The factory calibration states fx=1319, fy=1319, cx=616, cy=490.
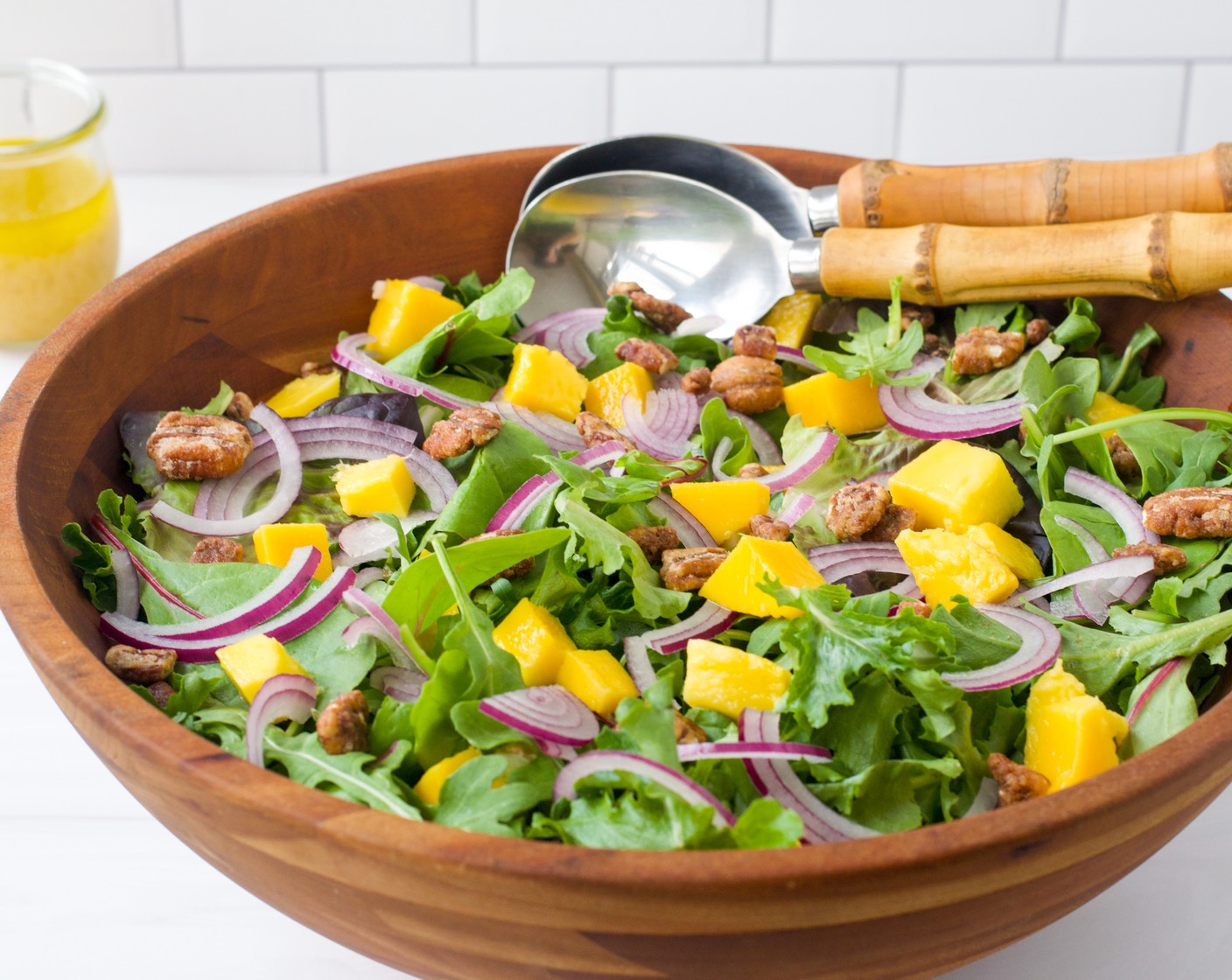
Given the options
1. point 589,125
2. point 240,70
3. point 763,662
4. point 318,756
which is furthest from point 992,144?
point 318,756

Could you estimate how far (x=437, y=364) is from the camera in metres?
1.83

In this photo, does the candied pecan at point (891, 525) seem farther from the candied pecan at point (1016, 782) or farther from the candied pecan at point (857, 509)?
the candied pecan at point (1016, 782)

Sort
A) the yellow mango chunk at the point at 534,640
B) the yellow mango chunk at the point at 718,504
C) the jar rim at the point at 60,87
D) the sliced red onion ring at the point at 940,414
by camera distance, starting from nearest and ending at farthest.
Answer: the yellow mango chunk at the point at 534,640 < the yellow mango chunk at the point at 718,504 < the sliced red onion ring at the point at 940,414 < the jar rim at the point at 60,87

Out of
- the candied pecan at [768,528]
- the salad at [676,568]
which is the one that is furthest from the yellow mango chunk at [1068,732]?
the candied pecan at [768,528]

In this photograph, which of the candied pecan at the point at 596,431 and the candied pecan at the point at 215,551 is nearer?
the candied pecan at the point at 215,551

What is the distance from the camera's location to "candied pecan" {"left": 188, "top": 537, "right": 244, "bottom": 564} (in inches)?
58.5

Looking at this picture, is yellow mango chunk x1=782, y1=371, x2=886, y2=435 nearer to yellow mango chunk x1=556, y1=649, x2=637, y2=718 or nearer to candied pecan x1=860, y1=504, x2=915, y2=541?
candied pecan x1=860, y1=504, x2=915, y2=541

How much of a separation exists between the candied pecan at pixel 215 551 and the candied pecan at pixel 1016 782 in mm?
850

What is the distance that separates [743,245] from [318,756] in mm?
1106

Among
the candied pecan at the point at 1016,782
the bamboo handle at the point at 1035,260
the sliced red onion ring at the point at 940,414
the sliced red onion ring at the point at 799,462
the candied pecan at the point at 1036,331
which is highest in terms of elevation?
A: the bamboo handle at the point at 1035,260

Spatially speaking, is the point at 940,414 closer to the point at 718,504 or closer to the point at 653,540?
the point at 718,504

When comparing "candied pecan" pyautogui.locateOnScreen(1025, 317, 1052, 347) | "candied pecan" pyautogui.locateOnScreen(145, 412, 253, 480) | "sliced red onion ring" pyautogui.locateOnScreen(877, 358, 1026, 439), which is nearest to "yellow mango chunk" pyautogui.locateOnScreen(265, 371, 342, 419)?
"candied pecan" pyautogui.locateOnScreen(145, 412, 253, 480)

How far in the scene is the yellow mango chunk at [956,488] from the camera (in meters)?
1.50

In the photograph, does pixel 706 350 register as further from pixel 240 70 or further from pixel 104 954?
pixel 240 70
